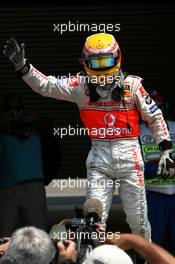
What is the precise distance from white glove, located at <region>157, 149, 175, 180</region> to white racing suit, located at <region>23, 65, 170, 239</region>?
0.12m

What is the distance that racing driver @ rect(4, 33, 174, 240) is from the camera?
20.9 feet

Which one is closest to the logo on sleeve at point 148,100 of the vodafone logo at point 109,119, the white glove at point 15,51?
the vodafone logo at point 109,119

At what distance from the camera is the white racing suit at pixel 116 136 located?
6395mm

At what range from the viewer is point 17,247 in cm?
391

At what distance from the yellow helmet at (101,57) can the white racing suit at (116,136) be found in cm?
14

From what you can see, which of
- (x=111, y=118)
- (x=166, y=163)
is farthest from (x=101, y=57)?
(x=166, y=163)

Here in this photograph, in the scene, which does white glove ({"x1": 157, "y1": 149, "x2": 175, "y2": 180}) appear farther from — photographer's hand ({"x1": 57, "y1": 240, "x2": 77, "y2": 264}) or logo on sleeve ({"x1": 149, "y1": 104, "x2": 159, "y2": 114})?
photographer's hand ({"x1": 57, "y1": 240, "x2": 77, "y2": 264})

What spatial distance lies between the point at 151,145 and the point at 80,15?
11.5 feet

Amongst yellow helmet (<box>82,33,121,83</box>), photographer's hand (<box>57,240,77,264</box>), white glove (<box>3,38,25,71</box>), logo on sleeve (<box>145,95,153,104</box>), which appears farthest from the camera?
logo on sleeve (<box>145,95,153,104</box>)

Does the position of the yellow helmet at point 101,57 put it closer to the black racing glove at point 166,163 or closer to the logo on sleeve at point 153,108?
the logo on sleeve at point 153,108

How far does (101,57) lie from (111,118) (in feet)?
1.43

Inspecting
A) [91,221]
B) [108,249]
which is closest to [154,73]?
[91,221]

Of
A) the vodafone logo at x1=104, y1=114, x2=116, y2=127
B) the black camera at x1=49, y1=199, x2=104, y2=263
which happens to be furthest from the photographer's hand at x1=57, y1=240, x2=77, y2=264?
the vodafone logo at x1=104, y1=114, x2=116, y2=127

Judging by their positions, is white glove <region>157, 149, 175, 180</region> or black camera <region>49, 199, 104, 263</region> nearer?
black camera <region>49, 199, 104, 263</region>
